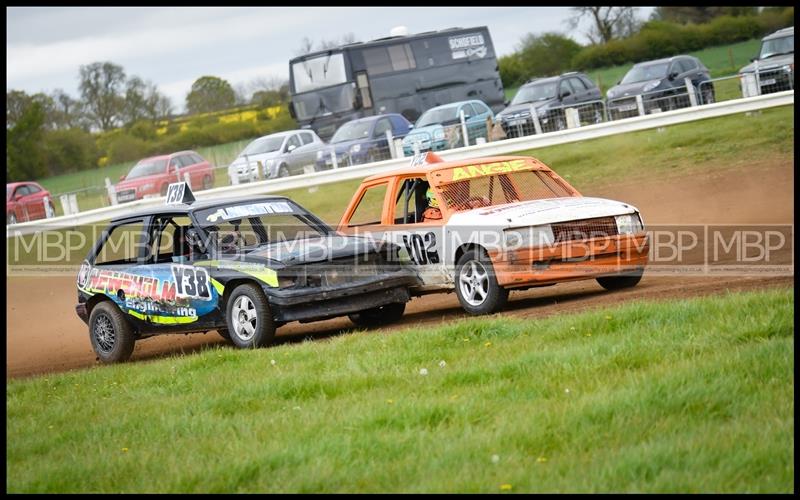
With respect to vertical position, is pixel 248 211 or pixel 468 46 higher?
pixel 468 46

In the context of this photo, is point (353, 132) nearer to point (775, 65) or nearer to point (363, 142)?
point (363, 142)

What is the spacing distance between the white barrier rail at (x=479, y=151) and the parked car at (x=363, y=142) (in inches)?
39.1

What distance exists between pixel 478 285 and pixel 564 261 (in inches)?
32.1

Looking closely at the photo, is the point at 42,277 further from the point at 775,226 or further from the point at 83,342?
the point at 775,226

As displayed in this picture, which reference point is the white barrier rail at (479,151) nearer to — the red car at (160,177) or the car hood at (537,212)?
the red car at (160,177)

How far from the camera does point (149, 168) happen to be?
31.5 metres

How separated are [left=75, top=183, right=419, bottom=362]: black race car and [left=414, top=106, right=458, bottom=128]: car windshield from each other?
16.4 meters

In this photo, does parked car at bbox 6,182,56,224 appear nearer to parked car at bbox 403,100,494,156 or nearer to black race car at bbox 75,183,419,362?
parked car at bbox 403,100,494,156

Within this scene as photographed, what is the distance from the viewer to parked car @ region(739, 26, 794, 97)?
26.0 meters

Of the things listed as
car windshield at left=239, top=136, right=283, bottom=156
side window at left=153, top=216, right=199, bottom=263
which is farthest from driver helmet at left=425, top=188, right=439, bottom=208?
car windshield at left=239, top=136, right=283, bottom=156

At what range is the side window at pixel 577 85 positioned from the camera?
29.9 meters

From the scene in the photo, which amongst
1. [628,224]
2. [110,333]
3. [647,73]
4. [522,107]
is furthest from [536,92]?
[110,333]

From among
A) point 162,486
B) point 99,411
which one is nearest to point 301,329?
point 99,411

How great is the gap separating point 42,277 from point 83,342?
8.55 meters
